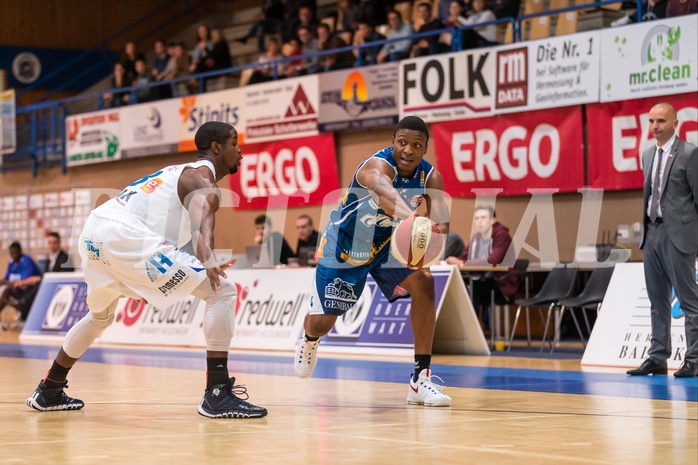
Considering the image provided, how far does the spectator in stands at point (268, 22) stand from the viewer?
22.4 m

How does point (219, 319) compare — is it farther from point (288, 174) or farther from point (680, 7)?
point (288, 174)

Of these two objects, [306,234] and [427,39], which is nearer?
[306,234]

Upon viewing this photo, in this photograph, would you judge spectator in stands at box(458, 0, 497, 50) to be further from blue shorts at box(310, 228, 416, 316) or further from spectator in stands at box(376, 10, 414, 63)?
blue shorts at box(310, 228, 416, 316)

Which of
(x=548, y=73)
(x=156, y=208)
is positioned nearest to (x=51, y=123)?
(x=548, y=73)

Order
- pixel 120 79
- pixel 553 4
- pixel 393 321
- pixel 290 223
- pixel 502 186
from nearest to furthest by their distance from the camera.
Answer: pixel 393 321, pixel 502 186, pixel 553 4, pixel 290 223, pixel 120 79

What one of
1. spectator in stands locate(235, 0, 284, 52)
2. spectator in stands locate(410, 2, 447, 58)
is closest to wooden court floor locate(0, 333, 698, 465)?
spectator in stands locate(410, 2, 447, 58)

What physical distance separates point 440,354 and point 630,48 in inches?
188

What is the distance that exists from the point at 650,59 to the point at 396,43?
4902 mm

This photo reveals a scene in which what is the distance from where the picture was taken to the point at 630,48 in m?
14.4

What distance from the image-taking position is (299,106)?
19.0 metres

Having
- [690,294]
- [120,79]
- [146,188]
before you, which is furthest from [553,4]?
[146,188]

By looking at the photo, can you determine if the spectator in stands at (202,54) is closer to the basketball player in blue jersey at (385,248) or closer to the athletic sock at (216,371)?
the basketball player in blue jersey at (385,248)

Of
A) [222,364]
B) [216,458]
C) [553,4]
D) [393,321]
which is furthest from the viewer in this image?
[553,4]

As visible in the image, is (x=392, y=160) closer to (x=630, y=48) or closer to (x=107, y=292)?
(x=107, y=292)
